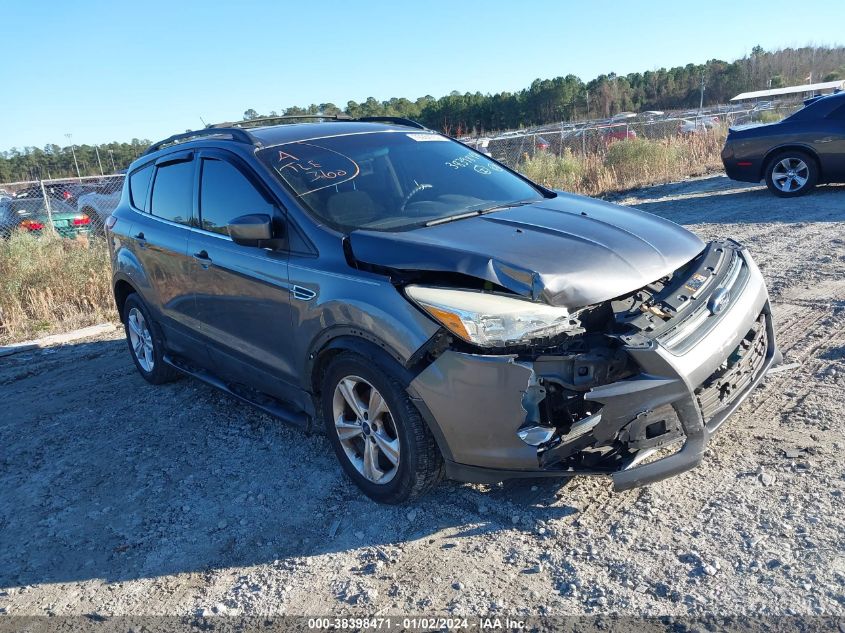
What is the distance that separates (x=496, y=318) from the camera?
9.57ft

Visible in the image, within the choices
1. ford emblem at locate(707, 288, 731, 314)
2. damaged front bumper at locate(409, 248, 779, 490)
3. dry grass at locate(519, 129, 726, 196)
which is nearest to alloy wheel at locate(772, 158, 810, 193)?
dry grass at locate(519, 129, 726, 196)

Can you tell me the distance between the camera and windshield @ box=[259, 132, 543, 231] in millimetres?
3869

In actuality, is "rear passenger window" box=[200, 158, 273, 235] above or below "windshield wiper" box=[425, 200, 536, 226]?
above

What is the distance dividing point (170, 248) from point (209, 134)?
0.87m

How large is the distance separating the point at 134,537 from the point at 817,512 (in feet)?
10.8

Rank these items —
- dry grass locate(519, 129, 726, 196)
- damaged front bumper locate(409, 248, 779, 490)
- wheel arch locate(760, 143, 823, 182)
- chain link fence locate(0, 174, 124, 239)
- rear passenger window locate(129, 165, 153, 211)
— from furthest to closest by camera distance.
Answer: dry grass locate(519, 129, 726, 196), chain link fence locate(0, 174, 124, 239), wheel arch locate(760, 143, 823, 182), rear passenger window locate(129, 165, 153, 211), damaged front bumper locate(409, 248, 779, 490)

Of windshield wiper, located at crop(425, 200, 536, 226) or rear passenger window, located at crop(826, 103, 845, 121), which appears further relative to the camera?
rear passenger window, located at crop(826, 103, 845, 121)

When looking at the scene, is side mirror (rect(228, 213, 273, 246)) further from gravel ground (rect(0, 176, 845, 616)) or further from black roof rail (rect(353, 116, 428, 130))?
black roof rail (rect(353, 116, 428, 130))

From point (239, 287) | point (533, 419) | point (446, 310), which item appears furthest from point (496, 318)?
point (239, 287)

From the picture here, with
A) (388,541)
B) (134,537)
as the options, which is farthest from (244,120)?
(388,541)

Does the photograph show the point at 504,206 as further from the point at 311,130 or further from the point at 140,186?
the point at 140,186

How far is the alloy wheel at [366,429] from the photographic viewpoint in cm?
338

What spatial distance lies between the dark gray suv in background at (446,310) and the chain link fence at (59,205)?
8.01 metres

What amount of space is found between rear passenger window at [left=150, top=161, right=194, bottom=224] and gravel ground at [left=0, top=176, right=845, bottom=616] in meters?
1.52
